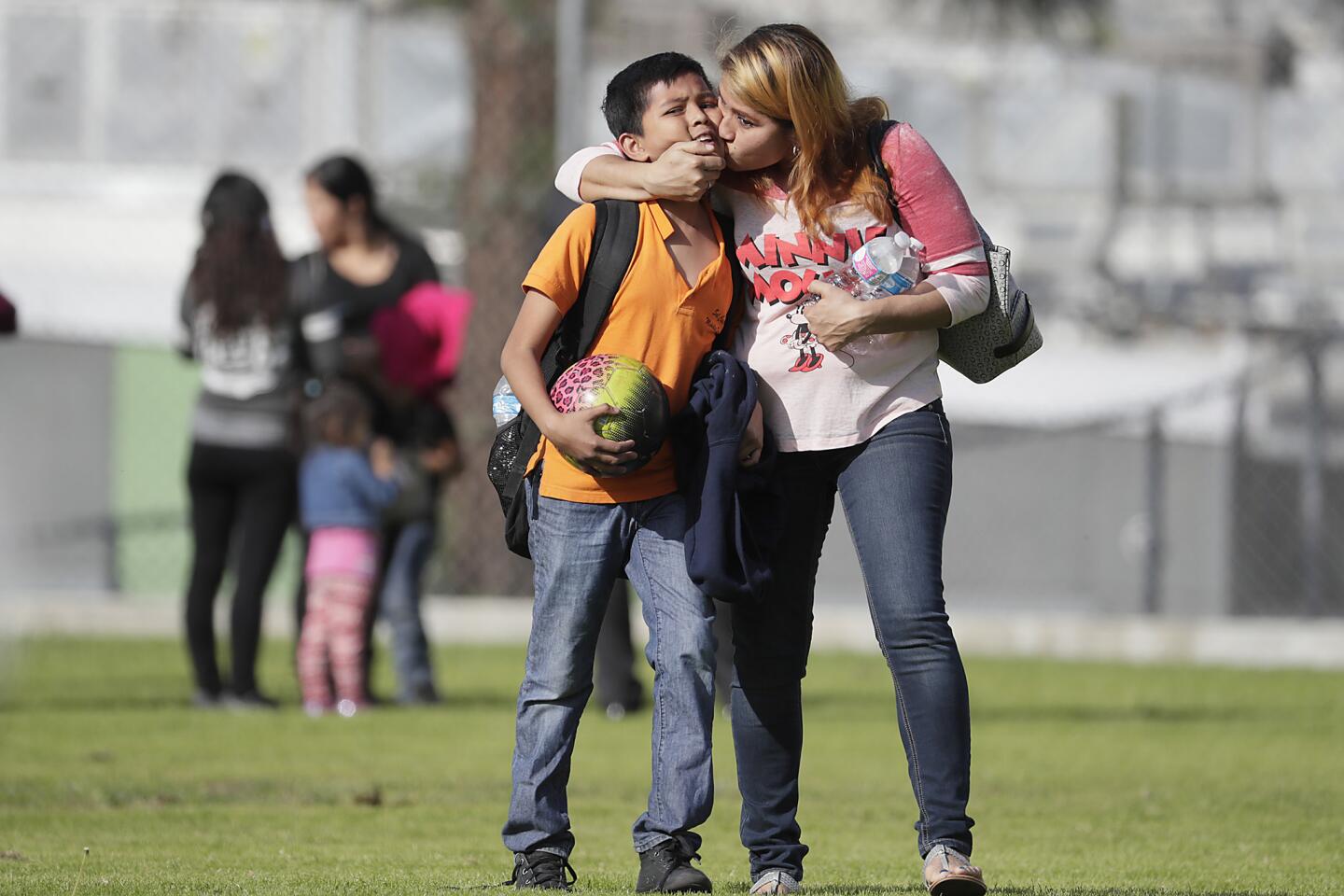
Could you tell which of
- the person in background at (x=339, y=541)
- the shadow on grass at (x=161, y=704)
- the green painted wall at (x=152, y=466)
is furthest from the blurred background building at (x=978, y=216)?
the person in background at (x=339, y=541)

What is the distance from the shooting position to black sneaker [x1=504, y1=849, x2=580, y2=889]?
4.43 metres

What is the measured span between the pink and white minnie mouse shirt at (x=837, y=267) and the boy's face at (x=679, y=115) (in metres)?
0.21

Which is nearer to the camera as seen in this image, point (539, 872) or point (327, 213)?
point (539, 872)

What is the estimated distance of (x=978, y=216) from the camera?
44.9 ft

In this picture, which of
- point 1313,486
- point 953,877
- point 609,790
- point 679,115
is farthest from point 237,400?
point 1313,486

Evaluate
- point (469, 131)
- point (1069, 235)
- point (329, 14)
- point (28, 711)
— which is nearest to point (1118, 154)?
point (1069, 235)

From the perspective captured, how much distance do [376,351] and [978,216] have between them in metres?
5.84

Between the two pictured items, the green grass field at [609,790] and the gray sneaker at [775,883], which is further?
the green grass field at [609,790]

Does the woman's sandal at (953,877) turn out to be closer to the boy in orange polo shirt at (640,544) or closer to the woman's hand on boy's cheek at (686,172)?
the boy in orange polo shirt at (640,544)

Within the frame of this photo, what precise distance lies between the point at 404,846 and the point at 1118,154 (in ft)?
31.9

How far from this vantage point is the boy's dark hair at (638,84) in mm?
4574

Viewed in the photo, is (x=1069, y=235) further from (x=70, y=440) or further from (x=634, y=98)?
(x=634, y=98)

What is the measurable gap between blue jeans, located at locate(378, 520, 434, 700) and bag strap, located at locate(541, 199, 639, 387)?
4.64m

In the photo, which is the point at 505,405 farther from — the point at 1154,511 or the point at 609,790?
the point at 1154,511
